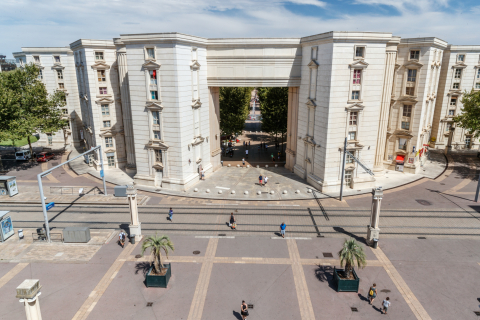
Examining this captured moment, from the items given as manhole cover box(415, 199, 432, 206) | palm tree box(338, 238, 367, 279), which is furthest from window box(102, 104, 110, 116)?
manhole cover box(415, 199, 432, 206)

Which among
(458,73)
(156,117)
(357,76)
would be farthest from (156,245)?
(458,73)

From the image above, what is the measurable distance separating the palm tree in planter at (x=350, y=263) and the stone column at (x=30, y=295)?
2065 centimetres

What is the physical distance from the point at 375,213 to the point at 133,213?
2416 centimetres

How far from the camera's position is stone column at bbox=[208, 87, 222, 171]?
52.5 meters

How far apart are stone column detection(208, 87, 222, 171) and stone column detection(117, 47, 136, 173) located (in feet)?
43.4

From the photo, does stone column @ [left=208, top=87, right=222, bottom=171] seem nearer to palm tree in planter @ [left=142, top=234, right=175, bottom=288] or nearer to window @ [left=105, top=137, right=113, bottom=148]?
window @ [left=105, top=137, right=113, bottom=148]

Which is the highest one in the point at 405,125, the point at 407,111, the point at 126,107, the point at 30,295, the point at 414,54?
the point at 414,54

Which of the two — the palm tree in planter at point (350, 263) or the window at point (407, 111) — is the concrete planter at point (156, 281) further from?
the window at point (407, 111)

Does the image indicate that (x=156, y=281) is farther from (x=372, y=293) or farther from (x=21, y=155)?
(x=21, y=155)

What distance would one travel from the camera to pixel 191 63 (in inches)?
1766

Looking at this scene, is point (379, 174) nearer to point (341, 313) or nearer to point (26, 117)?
point (341, 313)

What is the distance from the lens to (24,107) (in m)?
55.8

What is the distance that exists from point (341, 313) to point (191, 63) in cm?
3629

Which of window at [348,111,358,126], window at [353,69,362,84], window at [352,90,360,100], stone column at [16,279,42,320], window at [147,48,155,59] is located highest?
window at [147,48,155,59]
